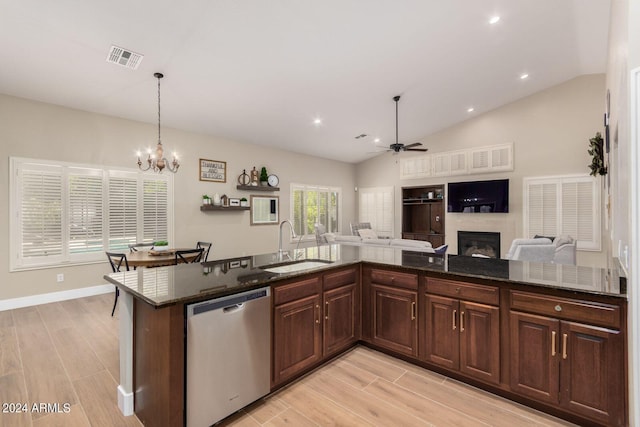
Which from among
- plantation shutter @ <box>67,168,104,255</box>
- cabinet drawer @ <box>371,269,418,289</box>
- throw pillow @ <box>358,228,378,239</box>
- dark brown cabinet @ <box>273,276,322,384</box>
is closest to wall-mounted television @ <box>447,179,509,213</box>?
throw pillow @ <box>358,228,378,239</box>

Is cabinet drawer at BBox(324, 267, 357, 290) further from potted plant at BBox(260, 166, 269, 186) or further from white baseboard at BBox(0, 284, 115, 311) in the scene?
potted plant at BBox(260, 166, 269, 186)

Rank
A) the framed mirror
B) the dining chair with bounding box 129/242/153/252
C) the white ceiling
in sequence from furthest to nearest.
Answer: the framed mirror, the dining chair with bounding box 129/242/153/252, the white ceiling

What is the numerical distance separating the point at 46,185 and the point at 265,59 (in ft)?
12.7

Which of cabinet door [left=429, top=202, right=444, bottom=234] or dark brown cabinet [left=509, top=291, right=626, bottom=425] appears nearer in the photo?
dark brown cabinet [left=509, top=291, right=626, bottom=425]

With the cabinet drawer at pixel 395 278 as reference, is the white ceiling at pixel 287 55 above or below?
above

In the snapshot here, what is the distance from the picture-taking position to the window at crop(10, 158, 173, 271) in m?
4.38

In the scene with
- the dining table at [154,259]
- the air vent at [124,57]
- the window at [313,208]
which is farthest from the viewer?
the window at [313,208]

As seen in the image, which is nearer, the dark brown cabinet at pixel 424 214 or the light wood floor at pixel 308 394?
the light wood floor at pixel 308 394

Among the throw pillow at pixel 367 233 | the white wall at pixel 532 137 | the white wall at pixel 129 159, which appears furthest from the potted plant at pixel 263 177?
the white wall at pixel 532 137

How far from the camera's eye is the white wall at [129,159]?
4.34 metres

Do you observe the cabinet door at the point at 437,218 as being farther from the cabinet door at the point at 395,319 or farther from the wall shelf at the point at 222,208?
the cabinet door at the point at 395,319

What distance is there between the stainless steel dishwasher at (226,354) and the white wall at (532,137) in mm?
6723

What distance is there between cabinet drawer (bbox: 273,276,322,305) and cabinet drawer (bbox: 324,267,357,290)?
11cm

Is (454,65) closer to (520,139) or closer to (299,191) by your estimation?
(520,139)
